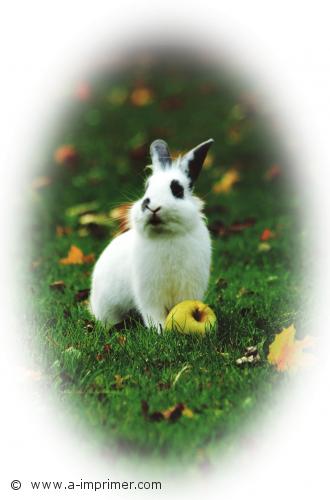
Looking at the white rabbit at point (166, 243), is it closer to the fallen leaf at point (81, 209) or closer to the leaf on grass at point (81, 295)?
the leaf on grass at point (81, 295)

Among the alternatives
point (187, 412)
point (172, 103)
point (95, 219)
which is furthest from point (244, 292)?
point (172, 103)

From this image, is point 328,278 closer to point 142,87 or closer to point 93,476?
point 93,476

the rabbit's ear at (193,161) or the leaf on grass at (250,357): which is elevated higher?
the rabbit's ear at (193,161)

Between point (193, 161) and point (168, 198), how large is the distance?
0.47 m

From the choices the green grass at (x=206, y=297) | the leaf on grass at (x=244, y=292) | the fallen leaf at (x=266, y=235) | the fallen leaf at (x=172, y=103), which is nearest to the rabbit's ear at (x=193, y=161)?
the green grass at (x=206, y=297)

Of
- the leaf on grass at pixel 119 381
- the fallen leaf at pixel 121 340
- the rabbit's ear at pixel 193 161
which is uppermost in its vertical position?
the rabbit's ear at pixel 193 161

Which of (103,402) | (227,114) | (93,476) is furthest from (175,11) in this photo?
(93,476)

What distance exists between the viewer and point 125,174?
8781 mm

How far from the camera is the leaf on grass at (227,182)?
27.5 ft

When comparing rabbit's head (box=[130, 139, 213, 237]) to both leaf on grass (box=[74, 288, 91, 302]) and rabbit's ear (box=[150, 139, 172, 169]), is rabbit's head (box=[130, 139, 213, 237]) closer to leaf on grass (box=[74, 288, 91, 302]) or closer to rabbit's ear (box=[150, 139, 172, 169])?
rabbit's ear (box=[150, 139, 172, 169])

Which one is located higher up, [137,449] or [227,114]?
[227,114]

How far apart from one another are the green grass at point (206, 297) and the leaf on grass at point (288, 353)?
0.26 ft

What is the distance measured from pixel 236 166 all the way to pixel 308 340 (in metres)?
4.91

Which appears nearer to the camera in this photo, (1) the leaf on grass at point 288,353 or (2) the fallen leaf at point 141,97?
(1) the leaf on grass at point 288,353
